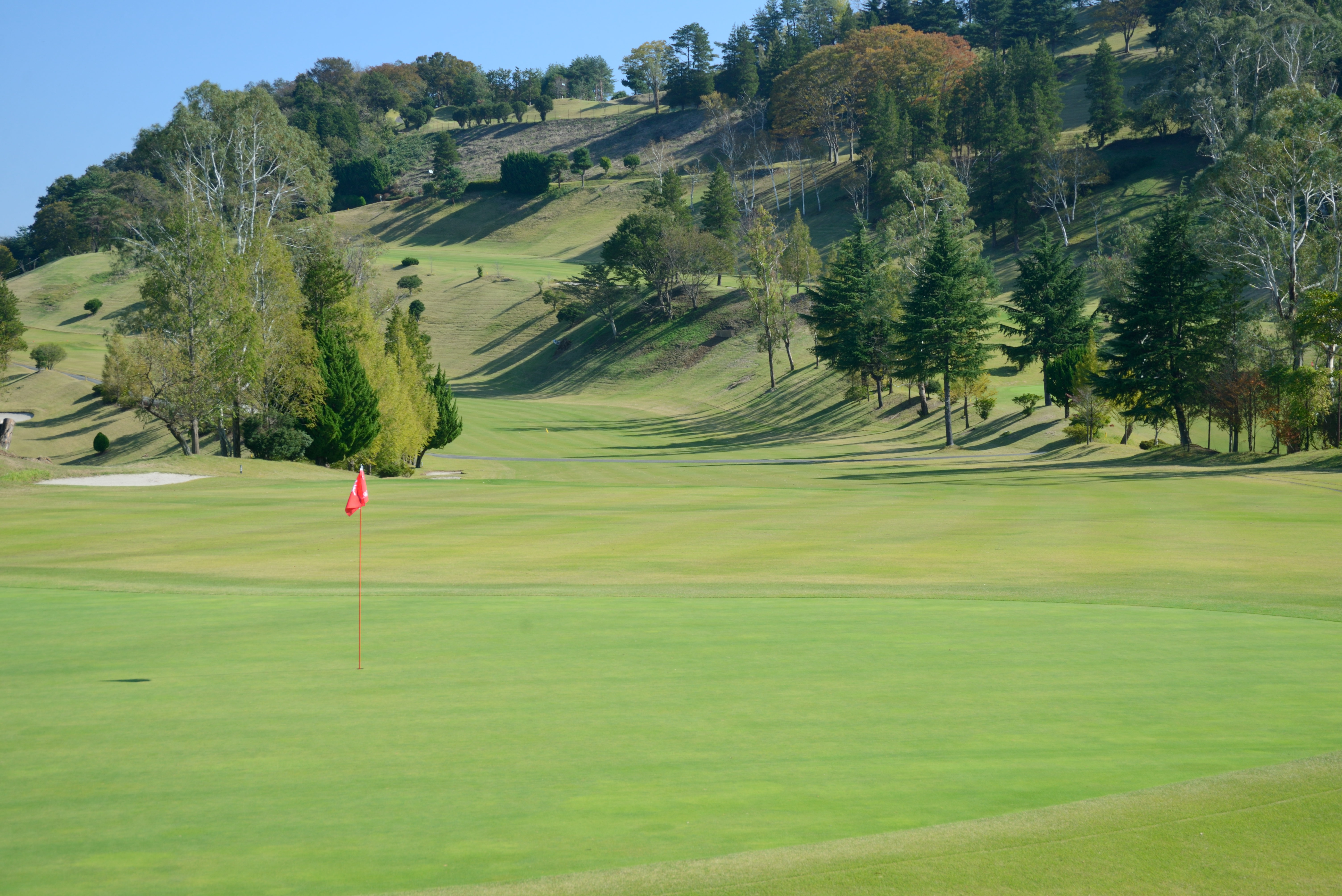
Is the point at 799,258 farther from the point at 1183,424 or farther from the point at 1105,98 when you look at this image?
→ the point at 1105,98

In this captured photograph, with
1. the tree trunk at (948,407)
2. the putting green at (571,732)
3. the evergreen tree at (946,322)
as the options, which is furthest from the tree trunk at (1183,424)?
the putting green at (571,732)

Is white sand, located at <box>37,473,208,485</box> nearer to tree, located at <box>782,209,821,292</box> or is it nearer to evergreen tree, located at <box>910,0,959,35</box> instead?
tree, located at <box>782,209,821,292</box>

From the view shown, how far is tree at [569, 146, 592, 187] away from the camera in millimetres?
158125

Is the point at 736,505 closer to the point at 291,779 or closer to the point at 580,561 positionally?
the point at 580,561

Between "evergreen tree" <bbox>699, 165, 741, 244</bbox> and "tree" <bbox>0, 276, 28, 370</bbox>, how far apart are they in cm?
6686

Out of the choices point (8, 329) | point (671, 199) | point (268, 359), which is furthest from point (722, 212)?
point (268, 359)

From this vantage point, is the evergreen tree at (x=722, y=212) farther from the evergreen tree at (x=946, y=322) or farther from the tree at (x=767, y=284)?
the evergreen tree at (x=946, y=322)

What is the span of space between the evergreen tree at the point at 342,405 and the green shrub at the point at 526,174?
11508cm

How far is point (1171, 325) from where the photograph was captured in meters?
50.2

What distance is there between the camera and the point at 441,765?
7.66 m

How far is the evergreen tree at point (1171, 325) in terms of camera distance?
49.6 meters

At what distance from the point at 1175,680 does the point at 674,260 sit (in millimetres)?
96316

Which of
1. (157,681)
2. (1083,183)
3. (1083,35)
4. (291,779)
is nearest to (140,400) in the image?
(157,681)

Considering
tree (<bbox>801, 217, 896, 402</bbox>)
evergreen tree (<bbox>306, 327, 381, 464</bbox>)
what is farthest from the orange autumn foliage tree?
evergreen tree (<bbox>306, 327, 381, 464</bbox>)
